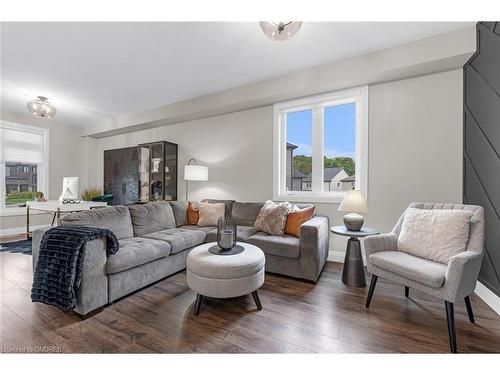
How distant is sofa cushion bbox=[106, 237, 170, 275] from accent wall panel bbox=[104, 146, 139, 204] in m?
3.14

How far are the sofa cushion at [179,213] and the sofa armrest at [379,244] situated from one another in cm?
257

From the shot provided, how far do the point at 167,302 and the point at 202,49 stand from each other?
8.84ft

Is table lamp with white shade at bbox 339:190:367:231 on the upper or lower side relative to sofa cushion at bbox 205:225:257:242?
upper

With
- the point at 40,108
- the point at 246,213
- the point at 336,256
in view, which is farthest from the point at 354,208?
the point at 40,108

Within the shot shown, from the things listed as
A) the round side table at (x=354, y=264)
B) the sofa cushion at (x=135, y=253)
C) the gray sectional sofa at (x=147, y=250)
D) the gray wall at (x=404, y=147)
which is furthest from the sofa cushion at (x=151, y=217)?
the round side table at (x=354, y=264)

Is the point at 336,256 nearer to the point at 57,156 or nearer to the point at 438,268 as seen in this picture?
the point at 438,268

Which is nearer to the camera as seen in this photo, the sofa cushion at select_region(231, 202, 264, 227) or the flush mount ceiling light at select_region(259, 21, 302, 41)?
the flush mount ceiling light at select_region(259, 21, 302, 41)

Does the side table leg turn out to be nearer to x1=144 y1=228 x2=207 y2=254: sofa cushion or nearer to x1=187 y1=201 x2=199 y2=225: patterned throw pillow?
x1=144 y1=228 x2=207 y2=254: sofa cushion

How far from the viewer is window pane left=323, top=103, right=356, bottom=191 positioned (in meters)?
3.03

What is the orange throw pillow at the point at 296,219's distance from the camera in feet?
8.75

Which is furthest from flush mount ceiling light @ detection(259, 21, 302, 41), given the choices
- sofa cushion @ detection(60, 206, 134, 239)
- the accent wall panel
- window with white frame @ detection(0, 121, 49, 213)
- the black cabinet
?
window with white frame @ detection(0, 121, 49, 213)

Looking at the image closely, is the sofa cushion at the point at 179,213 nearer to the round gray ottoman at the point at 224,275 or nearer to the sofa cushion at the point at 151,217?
the sofa cushion at the point at 151,217

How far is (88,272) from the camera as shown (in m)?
1.71

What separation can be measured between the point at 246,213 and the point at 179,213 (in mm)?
1070
